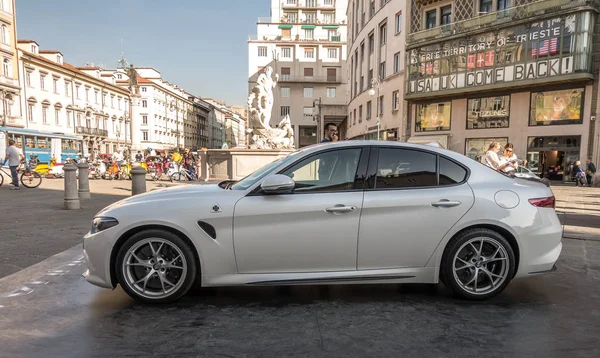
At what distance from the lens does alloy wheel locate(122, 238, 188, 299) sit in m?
3.30

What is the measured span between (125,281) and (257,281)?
1.25 metres

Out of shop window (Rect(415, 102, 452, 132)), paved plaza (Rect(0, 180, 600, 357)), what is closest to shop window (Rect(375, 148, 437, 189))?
paved plaza (Rect(0, 180, 600, 357))

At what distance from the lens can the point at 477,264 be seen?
349 centimetres

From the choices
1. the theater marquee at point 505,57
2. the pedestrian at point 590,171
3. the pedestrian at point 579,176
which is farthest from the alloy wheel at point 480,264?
the theater marquee at point 505,57

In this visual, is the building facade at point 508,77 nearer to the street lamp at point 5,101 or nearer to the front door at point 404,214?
the front door at point 404,214

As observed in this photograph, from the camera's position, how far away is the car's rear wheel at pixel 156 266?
3279 mm

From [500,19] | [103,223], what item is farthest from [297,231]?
[500,19]

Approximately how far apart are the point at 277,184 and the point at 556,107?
2523 cm

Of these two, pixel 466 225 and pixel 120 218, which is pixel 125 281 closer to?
pixel 120 218

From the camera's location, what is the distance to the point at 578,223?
7.89 meters

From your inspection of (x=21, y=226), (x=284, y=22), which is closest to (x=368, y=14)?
(x=284, y=22)

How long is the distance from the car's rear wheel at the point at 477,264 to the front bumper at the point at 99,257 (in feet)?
10.6

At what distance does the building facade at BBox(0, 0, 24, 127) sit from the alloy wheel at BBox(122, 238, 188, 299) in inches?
1818

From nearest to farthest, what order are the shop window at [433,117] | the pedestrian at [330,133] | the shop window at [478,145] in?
the pedestrian at [330,133] < the shop window at [478,145] < the shop window at [433,117]
